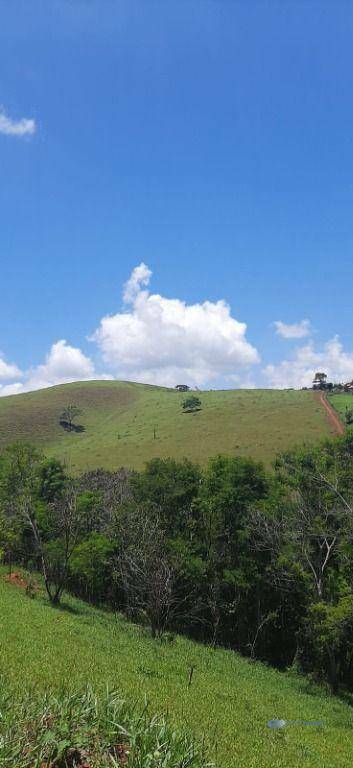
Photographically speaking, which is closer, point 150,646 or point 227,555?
point 150,646

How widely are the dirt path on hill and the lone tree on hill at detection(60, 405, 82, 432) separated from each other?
2816 inches

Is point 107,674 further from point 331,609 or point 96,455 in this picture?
point 96,455

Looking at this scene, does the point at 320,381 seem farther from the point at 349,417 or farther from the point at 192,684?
the point at 192,684

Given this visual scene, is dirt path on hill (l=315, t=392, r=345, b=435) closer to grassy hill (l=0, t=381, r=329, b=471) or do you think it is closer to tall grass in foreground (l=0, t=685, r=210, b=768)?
grassy hill (l=0, t=381, r=329, b=471)

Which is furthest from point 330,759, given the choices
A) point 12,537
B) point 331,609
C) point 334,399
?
point 334,399

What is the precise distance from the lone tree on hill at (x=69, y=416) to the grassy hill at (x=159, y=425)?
6.77ft

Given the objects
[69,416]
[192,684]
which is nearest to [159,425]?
[69,416]

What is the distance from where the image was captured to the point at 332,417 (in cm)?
10775

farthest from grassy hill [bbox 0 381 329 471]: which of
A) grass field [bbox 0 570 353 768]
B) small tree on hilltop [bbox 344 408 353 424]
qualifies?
grass field [bbox 0 570 353 768]

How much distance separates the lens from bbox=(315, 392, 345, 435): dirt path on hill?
317ft

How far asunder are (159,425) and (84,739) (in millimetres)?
115459

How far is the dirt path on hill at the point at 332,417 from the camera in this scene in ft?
317

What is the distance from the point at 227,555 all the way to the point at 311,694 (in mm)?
13355

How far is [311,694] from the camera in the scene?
2870 cm
